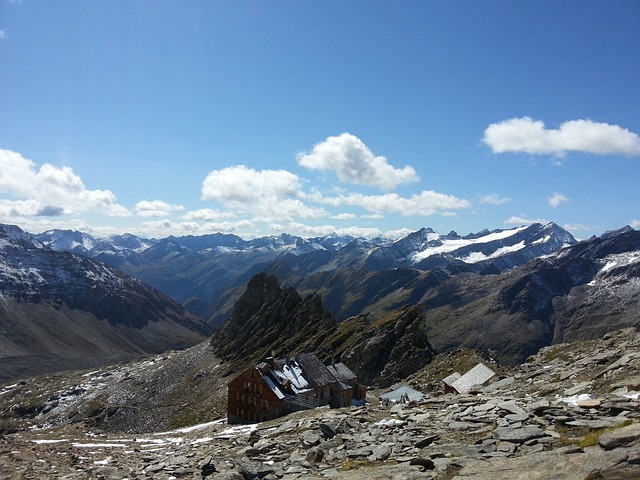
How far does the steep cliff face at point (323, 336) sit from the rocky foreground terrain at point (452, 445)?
2915 inches

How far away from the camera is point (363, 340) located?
127 metres

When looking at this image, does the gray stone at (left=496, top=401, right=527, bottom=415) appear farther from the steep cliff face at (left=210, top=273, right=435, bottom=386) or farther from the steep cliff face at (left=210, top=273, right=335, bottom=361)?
the steep cliff face at (left=210, top=273, right=335, bottom=361)

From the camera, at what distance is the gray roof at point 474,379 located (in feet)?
199

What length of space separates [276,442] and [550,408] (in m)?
16.4

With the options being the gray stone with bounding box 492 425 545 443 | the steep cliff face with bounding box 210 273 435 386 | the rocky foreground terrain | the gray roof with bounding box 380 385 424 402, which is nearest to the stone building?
the gray roof with bounding box 380 385 424 402

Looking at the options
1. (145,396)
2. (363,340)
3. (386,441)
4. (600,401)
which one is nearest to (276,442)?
(386,441)

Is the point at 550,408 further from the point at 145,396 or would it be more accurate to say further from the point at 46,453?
the point at 145,396

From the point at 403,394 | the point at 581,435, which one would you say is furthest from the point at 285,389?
the point at 581,435

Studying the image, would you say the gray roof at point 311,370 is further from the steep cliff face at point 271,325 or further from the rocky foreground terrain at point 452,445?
the steep cliff face at point 271,325

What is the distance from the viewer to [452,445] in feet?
71.2

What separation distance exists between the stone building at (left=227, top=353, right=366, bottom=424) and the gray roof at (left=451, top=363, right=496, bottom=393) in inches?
870

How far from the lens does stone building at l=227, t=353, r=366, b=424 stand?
7250cm

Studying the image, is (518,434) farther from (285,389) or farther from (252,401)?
(252,401)

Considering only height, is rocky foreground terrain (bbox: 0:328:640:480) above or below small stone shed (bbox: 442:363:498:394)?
above
